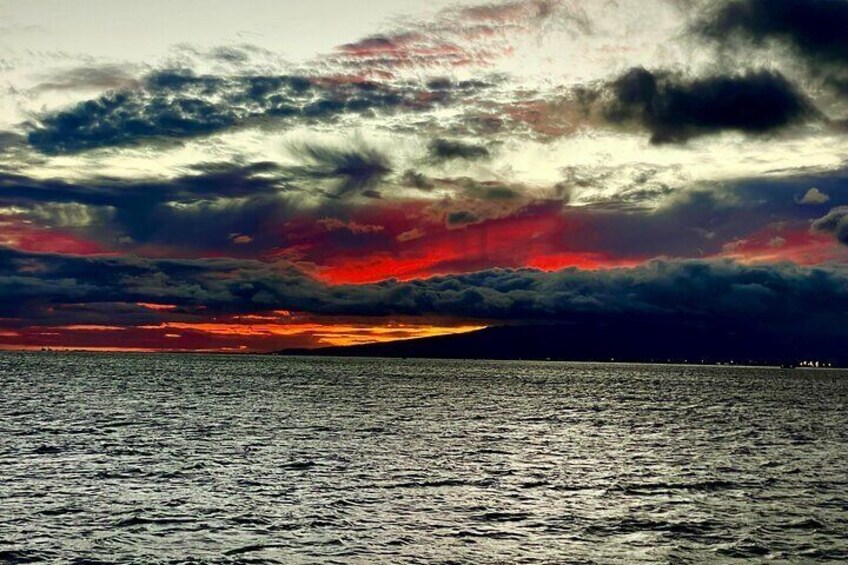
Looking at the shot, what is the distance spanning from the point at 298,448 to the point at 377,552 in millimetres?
37406

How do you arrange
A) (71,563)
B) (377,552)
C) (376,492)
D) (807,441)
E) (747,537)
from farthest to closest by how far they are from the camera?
→ (807,441), (376,492), (747,537), (377,552), (71,563)

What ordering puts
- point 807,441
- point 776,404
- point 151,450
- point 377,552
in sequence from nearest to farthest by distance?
point 377,552, point 151,450, point 807,441, point 776,404

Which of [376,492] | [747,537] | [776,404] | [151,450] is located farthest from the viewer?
[776,404]

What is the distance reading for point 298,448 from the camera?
70.5 meters

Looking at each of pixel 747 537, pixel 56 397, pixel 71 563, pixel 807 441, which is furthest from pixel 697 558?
pixel 56 397

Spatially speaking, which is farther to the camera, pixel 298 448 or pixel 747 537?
pixel 298 448

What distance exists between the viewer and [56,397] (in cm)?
13675

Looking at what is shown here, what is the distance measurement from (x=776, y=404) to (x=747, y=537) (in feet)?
459

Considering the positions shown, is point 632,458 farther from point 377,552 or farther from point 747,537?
point 377,552

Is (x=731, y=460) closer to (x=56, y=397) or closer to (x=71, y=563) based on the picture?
(x=71, y=563)

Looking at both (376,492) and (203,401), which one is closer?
(376,492)

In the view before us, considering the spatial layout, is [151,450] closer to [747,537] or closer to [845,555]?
[747,537]

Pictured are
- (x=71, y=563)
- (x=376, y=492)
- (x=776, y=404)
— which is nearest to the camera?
(x=71, y=563)

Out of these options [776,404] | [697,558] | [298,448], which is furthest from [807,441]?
[776,404]
